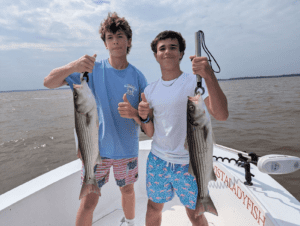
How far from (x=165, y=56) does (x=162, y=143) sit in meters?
0.95

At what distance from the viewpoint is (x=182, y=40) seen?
207 cm

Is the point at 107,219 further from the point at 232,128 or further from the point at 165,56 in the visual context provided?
the point at 232,128

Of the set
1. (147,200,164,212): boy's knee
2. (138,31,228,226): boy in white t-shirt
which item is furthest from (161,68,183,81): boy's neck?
(147,200,164,212): boy's knee

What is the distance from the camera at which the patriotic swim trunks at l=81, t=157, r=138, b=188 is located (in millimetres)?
2238

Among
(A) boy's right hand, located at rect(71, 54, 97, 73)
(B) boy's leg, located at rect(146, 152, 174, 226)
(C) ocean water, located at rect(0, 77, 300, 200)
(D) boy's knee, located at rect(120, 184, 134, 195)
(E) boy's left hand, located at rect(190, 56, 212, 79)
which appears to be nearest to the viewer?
(E) boy's left hand, located at rect(190, 56, 212, 79)

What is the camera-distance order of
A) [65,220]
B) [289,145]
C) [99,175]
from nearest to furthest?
[99,175], [65,220], [289,145]

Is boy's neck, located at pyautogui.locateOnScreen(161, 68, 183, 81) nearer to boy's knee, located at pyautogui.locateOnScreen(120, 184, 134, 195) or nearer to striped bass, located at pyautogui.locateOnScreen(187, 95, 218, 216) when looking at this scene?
striped bass, located at pyautogui.locateOnScreen(187, 95, 218, 216)

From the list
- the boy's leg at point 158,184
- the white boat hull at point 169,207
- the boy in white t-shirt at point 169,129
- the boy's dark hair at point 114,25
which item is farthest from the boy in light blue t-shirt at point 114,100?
the white boat hull at point 169,207

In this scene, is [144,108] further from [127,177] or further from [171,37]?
[127,177]

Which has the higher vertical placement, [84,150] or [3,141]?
[84,150]

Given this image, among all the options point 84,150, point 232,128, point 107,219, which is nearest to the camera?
point 84,150

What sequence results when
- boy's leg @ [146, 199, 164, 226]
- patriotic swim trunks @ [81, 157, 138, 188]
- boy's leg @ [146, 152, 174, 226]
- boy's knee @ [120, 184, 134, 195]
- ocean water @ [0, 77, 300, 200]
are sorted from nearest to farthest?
Result: boy's leg @ [146, 152, 174, 226] < boy's leg @ [146, 199, 164, 226] < patriotic swim trunks @ [81, 157, 138, 188] < boy's knee @ [120, 184, 134, 195] < ocean water @ [0, 77, 300, 200]

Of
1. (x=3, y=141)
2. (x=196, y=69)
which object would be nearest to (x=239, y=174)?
(x=196, y=69)

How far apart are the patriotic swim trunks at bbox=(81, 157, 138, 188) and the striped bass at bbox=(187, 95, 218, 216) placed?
975mm
